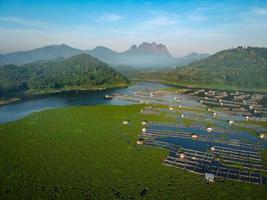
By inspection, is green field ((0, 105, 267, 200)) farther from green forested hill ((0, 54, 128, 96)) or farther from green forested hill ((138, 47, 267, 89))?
green forested hill ((138, 47, 267, 89))

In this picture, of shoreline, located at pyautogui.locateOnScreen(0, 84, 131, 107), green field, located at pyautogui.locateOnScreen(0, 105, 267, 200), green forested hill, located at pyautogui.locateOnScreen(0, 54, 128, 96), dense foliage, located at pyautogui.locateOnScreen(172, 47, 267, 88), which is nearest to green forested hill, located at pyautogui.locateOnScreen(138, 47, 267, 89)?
dense foliage, located at pyautogui.locateOnScreen(172, 47, 267, 88)

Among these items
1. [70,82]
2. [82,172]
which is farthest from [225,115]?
[70,82]

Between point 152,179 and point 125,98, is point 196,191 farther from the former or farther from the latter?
point 125,98

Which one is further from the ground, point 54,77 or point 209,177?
point 54,77

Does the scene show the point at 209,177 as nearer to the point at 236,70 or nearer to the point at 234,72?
the point at 234,72

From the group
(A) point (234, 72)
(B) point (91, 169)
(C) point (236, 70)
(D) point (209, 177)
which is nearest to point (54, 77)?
(A) point (234, 72)

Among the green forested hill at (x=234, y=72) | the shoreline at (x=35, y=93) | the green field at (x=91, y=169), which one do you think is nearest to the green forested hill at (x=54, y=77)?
the shoreline at (x=35, y=93)

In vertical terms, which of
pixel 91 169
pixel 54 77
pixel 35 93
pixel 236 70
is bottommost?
pixel 91 169
